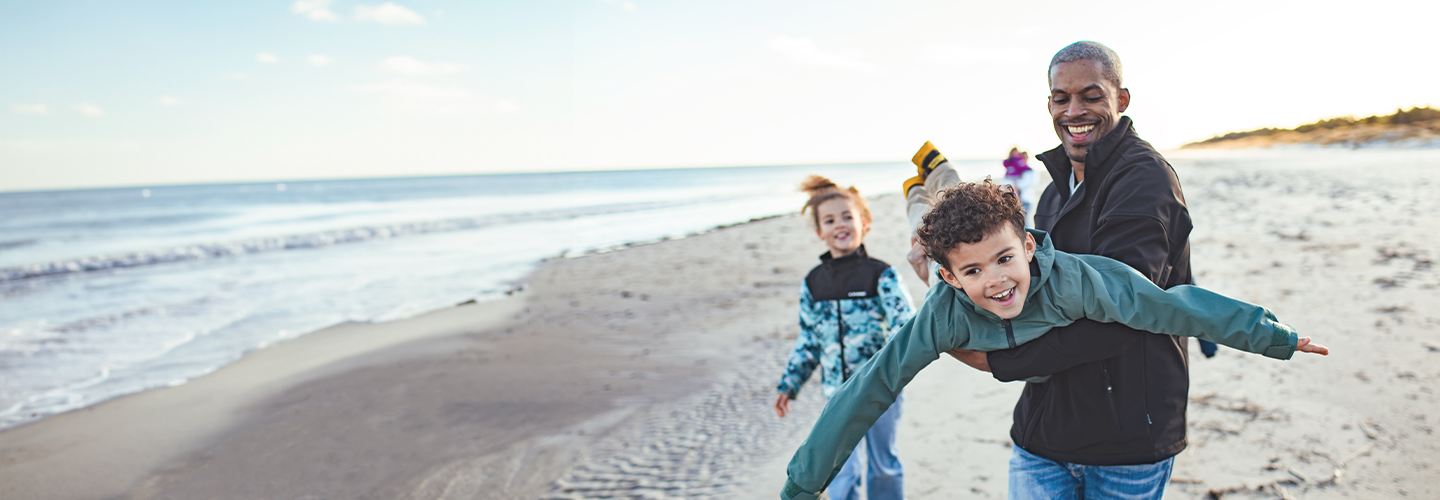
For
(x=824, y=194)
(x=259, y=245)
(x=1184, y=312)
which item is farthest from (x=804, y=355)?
(x=259, y=245)

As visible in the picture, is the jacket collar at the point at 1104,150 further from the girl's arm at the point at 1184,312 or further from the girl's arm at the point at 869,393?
the girl's arm at the point at 869,393

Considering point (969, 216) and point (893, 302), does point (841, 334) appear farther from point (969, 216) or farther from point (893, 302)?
point (969, 216)

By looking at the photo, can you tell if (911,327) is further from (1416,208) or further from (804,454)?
(1416,208)

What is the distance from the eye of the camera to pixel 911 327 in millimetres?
1912

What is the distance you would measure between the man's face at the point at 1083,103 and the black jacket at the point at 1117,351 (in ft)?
0.20

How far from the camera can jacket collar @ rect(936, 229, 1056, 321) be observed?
181 cm

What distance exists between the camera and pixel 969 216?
1846mm

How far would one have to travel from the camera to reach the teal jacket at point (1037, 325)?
167 cm

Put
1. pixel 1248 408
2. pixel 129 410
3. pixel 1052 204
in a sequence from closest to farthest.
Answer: pixel 1052 204 < pixel 1248 408 < pixel 129 410

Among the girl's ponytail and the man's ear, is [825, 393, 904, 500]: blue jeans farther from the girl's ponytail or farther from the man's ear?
the man's ear

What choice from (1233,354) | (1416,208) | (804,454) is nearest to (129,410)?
(804,454)

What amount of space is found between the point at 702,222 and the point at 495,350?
14581mm

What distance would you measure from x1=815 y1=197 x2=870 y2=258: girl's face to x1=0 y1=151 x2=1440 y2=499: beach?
58.0 inches

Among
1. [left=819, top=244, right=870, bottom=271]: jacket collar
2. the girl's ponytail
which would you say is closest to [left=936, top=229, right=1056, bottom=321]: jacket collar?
[left=819, top=244, right=870, bottom=271]: jacket collar
